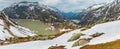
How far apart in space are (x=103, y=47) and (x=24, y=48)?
22.5 meters

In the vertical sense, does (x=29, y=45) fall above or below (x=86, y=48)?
below

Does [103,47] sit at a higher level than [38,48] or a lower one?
higher

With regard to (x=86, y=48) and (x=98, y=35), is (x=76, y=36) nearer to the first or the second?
(x=98, y=35)

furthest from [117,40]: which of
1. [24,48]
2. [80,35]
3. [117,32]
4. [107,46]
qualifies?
[24,48]

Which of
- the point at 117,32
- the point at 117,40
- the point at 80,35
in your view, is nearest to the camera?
the point at 117,40

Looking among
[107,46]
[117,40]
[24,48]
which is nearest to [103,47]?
[107,46]

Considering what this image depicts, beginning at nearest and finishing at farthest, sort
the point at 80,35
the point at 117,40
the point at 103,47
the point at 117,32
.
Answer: the point at 103,47 → the point at 117,40 → the point at 117,32 → the point at 80,35

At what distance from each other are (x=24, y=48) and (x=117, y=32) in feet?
60.8

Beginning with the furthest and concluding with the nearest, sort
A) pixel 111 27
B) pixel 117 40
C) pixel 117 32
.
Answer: pixel 111 27, pixel 117 32, pixel 117 40

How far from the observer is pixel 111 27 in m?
56.0

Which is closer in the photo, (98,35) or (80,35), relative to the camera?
(98,35)

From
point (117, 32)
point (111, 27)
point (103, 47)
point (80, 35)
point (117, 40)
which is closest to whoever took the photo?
point (103, 47)

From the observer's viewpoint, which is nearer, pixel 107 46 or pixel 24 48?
pixel 107 46

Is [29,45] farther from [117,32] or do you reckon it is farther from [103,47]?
[103,47]
